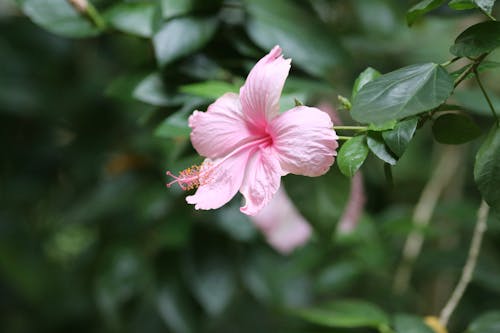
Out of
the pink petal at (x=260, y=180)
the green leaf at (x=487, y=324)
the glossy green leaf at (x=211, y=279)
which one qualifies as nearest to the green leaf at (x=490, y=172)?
the pink petal at (x=260, y=180)

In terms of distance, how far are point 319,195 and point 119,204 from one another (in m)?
0.57

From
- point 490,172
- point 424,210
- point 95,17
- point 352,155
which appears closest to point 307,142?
point 352,155

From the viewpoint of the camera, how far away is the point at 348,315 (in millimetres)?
830

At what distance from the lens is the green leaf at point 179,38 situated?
761 millimetres

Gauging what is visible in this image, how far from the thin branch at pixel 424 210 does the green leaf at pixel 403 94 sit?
0.66 metres

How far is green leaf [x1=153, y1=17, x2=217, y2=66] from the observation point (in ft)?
2.50

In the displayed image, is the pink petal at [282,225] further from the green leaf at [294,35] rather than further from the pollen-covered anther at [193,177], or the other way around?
the pollen-covered anther at [193,177]

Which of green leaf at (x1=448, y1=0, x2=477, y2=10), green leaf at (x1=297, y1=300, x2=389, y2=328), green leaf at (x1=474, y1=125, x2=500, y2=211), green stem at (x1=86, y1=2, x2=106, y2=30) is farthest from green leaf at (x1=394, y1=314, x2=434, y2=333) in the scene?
green stem at (x1=86, y1=2, x2=106, y2=30)

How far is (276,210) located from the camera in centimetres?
107

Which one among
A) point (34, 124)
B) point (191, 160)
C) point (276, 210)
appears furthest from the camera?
point (34, 124)

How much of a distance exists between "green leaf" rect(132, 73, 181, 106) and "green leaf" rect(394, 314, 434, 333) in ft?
1.21

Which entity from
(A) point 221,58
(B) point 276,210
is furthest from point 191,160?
(B) point 276,210

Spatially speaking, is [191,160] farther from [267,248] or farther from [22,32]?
[22,32]

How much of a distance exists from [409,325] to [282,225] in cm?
38
